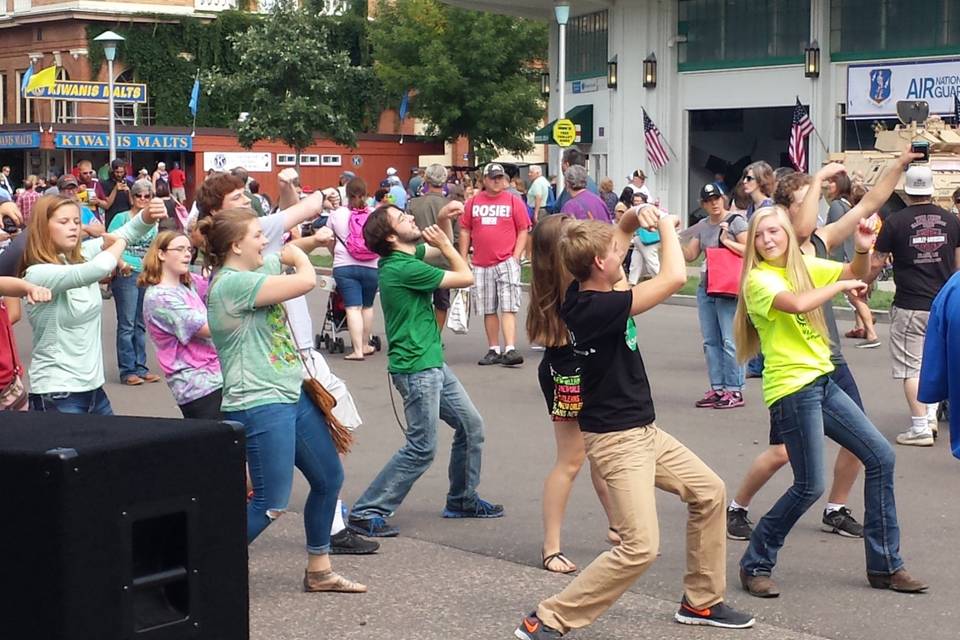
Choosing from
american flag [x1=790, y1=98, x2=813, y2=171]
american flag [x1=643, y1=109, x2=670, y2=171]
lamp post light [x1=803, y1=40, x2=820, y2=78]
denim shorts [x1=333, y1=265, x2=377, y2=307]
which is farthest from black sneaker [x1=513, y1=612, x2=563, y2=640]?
american flag [x1=643, y1=109, x2=670, y2=171]

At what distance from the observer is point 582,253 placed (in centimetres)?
541

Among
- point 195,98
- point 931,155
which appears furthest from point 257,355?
point 195,98

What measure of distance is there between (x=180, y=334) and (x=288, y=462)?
51.7 inches

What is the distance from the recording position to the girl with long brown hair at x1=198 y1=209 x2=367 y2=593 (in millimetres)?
5766

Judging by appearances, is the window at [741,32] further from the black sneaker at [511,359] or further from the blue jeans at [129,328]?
the blue jeans at [129,328]

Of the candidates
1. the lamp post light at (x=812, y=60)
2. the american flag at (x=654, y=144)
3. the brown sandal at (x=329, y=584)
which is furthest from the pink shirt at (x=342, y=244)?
the american flag at (x=654, y=144)

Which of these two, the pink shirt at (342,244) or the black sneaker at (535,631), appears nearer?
the black sneaker at (535,631)

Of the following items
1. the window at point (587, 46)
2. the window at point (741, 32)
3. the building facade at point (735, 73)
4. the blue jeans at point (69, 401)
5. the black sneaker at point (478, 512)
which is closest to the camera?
the blue jeans at point (69, 401)

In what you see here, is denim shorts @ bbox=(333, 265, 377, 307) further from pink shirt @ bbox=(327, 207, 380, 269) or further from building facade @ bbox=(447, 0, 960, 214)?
building facade @ bbox=(447, 0, 960, 214)

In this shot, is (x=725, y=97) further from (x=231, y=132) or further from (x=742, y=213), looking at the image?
(x=231, y=132)

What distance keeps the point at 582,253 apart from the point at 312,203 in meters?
1.70

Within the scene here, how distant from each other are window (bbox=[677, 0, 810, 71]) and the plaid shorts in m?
18.1

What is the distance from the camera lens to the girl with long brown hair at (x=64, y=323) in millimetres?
7004

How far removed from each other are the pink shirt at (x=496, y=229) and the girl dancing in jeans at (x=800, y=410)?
7308 mm
